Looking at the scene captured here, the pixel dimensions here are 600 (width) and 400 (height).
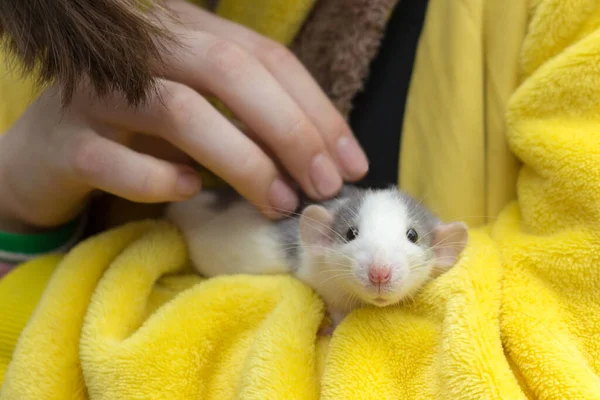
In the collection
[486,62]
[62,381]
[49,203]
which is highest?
[486,62]

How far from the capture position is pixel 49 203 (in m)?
0.90

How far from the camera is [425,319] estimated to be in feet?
2.36

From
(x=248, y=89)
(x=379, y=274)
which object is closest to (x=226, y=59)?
(x=248, y=89)

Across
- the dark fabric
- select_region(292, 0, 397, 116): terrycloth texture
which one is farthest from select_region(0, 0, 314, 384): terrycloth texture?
the dark fabric

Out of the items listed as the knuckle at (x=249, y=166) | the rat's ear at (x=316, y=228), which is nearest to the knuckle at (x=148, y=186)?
the knuckle at (x=249, y=166)

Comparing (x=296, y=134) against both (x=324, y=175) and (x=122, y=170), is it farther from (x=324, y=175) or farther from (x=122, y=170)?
(x=122, y=170)

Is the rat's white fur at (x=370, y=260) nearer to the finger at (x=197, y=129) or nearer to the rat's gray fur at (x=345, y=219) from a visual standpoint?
the rat's gray fur at (x=345, y=219)

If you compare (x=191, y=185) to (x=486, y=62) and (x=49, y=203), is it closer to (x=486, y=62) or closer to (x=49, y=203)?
(x=49, y=203)

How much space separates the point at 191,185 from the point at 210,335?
223 mm

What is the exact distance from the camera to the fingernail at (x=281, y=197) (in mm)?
876

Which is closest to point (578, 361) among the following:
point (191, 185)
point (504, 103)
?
point (504, 103)

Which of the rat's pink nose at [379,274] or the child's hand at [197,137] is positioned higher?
the child's hand at [197,137]

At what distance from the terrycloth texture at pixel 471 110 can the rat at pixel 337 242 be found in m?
0.06

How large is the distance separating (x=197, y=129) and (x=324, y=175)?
22cm
